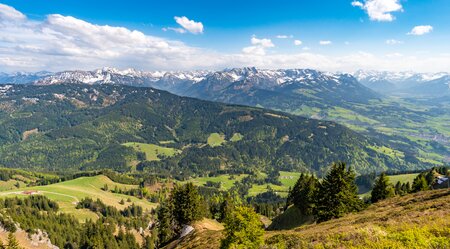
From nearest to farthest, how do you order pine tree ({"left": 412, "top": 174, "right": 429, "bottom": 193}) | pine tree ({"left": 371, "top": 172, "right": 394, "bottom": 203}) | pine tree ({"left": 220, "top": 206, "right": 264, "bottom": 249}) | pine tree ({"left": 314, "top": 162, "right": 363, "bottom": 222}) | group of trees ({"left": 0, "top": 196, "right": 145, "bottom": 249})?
pine tree ({"left": 220, "top": 206, "right": 264, "bottom": 249}) → pine tree ({"left": 314, "top": 162, "right": 363, "bottom": 222}) → pine tree ({"left": 371, "top": 172, "right": 394, "bottom": 203}) → pine tree ({"left": 412, "top": 174, "right": 429, "bottom": 193}) → group of trees ({"left": 0, "top": 196, "right": 145, "bottom": 249})

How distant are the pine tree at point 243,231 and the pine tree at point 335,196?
41.3 metres

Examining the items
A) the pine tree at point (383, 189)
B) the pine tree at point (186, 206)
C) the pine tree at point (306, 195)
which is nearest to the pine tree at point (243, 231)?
the pine tree at point (306, 195)

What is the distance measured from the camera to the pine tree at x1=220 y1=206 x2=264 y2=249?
1485 inches

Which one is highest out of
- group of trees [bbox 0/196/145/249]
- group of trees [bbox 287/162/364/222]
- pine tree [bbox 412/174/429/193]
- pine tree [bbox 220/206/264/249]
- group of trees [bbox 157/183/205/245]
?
pine tree [bbox 220/206/264/249]

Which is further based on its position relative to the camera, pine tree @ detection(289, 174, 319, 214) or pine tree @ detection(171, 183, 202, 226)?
pine tree @ detection(171, 183, 202, 226)

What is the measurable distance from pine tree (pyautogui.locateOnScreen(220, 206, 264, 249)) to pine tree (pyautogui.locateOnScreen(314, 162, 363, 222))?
41321mm

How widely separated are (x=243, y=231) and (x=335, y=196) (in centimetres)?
4437

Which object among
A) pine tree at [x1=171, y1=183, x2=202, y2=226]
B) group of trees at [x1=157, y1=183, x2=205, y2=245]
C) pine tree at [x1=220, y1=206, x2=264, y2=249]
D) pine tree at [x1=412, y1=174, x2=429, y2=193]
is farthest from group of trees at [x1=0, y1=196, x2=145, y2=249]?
pine tree at [x1=412, y1=174, x2=429, y2=193]

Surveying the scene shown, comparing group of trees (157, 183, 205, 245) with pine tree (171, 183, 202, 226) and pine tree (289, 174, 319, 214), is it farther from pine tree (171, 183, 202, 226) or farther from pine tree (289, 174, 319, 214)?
pine tree (289, 174, 319, 214)

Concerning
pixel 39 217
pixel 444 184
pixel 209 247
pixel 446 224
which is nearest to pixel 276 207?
pixel 444 184

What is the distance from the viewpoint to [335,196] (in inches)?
2943

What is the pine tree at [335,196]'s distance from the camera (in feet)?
244

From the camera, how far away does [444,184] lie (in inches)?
4087

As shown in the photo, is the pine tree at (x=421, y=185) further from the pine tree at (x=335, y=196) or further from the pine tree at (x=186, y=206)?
the pine tree at (x=186, y=206)
